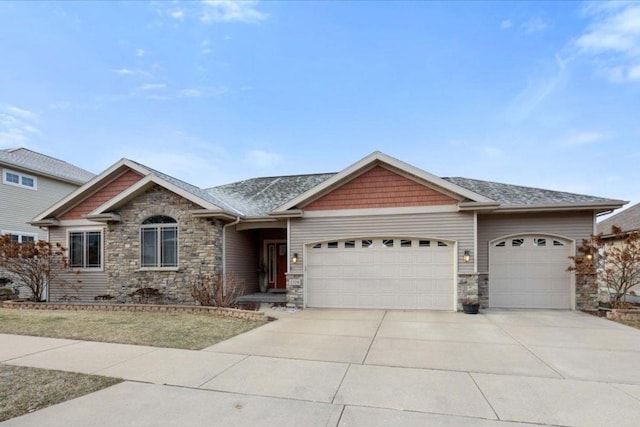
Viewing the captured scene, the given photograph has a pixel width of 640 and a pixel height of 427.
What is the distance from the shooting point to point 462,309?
35.7 ft

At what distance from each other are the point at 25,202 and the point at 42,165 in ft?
8.64

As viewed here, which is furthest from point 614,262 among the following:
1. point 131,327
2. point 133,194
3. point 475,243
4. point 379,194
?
point 133,194

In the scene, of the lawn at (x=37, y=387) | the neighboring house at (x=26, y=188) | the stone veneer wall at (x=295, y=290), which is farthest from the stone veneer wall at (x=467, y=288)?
the neighboring house at (x=26, y=188)

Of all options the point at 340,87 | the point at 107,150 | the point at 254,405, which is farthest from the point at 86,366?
the point at 107,150

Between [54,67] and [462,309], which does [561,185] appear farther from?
[54,67]

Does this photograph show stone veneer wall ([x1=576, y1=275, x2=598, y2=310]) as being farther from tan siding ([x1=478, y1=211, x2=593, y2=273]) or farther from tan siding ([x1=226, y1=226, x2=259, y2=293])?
tan siding ([x1=226, y1=226, x2=259, y2=293])

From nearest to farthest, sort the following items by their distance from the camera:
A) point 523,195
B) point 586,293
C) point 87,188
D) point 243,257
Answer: point 586,293, point 523,195, point 87,188, point 243,257

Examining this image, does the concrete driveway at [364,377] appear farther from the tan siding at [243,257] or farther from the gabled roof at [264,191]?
the gabled roof at [264,191]

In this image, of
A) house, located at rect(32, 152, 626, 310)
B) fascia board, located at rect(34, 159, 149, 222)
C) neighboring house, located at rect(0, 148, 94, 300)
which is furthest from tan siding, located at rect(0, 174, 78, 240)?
house, located at rect(32, 152, 626, 310)

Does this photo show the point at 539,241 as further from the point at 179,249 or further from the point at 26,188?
the point at 26,188

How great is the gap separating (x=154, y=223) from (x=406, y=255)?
28.8 feet

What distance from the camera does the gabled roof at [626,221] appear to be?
1868 cm

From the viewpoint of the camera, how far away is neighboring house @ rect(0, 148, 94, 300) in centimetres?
1648

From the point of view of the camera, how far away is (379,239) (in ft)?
38.3
